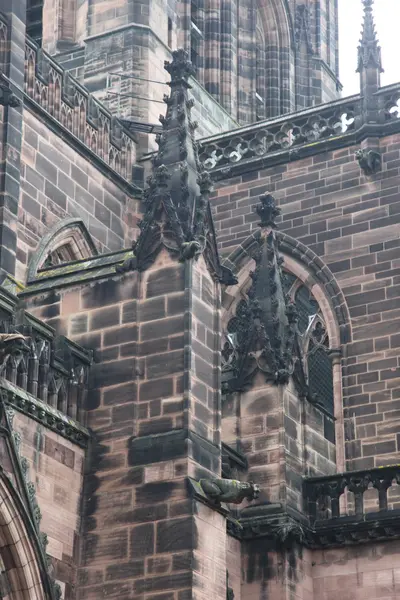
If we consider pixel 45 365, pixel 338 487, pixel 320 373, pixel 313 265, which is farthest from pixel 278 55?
pixel 45 365

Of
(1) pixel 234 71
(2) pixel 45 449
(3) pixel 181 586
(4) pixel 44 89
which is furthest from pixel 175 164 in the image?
(1) pixel 234 71

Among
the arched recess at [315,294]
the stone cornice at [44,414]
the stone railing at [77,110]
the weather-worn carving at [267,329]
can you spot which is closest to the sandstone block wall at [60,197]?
the stone railing at [77,110]

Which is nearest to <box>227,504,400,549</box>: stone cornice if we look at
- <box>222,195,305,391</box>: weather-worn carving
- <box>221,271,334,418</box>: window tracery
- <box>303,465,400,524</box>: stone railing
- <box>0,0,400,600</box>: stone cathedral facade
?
<box>0,0,400,600</box>: stone cathedral facade

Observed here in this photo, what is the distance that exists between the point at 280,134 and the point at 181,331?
41.2 feet

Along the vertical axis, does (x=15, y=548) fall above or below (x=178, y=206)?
below

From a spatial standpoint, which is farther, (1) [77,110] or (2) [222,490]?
(1) [77,110]

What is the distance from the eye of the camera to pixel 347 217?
31.5 meters

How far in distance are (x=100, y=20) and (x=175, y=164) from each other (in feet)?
49.2

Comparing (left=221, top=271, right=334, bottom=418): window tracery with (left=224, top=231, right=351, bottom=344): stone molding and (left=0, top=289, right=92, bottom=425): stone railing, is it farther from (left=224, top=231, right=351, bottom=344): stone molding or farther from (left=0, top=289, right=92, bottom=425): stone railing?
(left=0, top=289, right=92, bottom=425): stone railing

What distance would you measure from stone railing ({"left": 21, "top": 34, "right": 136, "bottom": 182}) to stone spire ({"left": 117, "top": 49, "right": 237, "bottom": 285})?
7.02 metres

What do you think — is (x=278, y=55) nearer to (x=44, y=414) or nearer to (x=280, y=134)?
(x=280, y=134)

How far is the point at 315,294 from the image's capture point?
3136 centimetres

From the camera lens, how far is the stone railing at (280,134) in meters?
32.5

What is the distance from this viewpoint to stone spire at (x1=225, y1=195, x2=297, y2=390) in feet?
81.6
